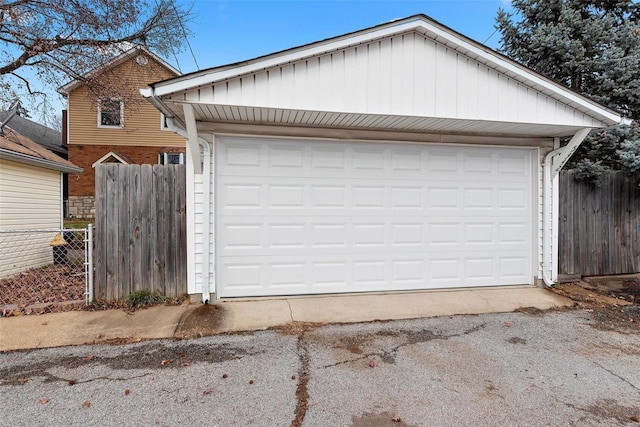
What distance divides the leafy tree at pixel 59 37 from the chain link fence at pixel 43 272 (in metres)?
3.55

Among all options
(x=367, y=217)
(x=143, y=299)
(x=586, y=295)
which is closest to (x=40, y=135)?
(x=143, y=299)

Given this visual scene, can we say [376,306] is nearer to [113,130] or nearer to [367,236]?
[367,236]

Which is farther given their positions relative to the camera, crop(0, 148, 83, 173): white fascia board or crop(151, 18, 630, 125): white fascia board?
crop(0, 148, 83, 173): white fascia board

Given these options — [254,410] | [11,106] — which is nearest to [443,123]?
[254,410]

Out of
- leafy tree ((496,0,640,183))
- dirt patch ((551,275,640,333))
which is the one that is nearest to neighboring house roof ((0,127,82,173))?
dirt patch ((551,275,640,333))

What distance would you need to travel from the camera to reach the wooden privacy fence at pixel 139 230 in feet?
14.6

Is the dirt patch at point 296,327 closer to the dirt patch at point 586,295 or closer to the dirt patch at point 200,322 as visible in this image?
the dirt patch at point 200,322

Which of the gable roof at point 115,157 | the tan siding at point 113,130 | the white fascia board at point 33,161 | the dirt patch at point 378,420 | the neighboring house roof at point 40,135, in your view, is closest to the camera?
the dirt patch at point 378,420

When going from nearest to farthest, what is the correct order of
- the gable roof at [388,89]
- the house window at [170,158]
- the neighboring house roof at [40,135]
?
the gable roof at [388,89] → the neighboring house roof at [40,135] → the house window at [170,158]

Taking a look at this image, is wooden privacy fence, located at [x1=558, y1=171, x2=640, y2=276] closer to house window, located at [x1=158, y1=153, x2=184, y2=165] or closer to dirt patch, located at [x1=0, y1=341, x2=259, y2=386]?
dirt patch, located at [x1=0, y1=341, x2=259, y2=386]

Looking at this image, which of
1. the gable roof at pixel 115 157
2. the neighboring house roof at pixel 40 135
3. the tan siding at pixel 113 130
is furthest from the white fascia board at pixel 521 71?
the neighboring house roof at pixel 40 135

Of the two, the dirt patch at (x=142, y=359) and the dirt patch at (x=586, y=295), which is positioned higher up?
the dirt patch at (x=586, y=295)

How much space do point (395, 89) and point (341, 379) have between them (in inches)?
129

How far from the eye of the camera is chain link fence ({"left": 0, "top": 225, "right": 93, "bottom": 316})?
433 cm
